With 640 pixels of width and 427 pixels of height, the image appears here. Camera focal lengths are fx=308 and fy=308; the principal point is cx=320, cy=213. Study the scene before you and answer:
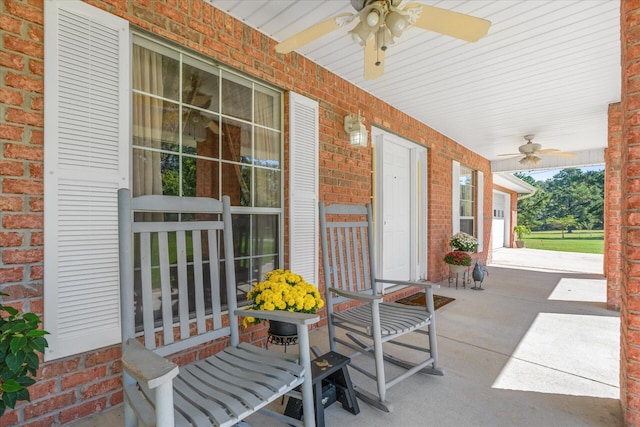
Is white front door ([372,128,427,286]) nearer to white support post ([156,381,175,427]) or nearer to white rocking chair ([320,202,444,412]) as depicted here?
white rocking chair ([320,202,444,412])

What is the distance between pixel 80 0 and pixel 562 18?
3184 mm

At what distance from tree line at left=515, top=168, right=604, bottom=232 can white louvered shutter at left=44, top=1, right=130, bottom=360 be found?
23.9 metres

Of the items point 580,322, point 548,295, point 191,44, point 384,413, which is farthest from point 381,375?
point 548,295

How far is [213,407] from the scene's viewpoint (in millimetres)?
1107

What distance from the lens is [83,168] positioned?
5.59ft

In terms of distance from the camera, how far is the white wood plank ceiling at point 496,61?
223 centimetres

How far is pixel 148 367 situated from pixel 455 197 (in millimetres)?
5926

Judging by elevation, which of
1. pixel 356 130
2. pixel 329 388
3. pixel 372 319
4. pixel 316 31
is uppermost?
pixel 316 31

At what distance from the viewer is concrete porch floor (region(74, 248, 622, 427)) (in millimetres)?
1761

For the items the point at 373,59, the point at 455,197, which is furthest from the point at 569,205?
the point at 373,59

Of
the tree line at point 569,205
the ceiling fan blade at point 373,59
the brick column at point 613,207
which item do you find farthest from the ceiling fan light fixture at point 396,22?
the tree line at point 569,205

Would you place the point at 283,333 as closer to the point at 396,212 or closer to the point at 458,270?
the point at 396,212

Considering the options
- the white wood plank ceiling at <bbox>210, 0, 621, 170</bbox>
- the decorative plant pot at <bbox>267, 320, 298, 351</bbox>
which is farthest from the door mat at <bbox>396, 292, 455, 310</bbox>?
the white wood plank ceiling at <bbox>210, 0, 621, 170</bbox>

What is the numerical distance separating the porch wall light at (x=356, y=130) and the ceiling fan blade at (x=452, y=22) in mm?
1705
